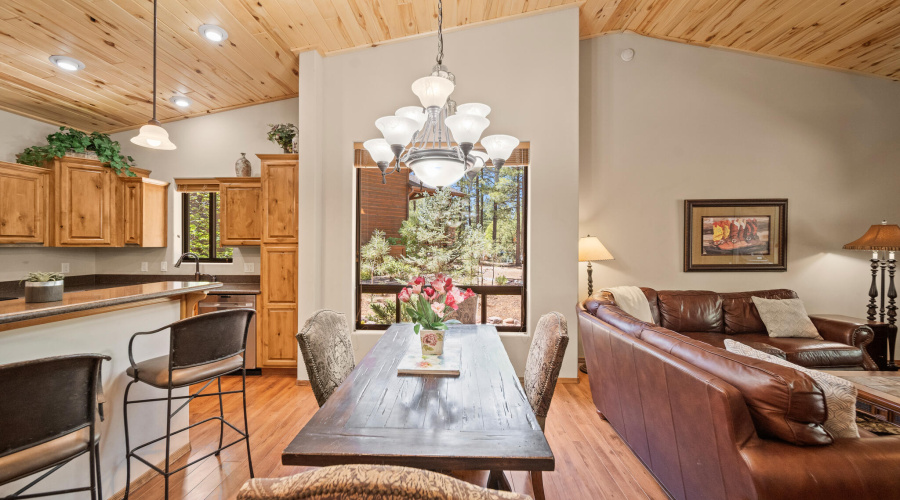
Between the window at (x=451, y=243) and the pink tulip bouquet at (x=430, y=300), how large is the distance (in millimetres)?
1994

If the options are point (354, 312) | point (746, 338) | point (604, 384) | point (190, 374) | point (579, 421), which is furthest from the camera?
point (354, 312)

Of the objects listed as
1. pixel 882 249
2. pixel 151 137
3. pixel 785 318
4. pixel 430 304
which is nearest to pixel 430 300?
pixel 430 304

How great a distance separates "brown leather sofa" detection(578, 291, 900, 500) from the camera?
4.12ft

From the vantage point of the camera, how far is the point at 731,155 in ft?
14.1

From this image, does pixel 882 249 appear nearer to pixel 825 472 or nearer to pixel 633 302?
pixel 633 302

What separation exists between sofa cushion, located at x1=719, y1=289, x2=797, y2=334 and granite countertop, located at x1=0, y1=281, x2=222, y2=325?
182 inches

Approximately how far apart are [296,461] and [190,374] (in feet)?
3.64

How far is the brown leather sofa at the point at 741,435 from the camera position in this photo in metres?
1.25

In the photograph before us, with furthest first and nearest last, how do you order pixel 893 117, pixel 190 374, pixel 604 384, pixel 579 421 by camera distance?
pixel 893 117, pixel 579 421, pixel 604 384, pixel 190 374

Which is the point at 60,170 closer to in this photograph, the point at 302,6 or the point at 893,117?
the point at 302,6

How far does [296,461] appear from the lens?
108 cm

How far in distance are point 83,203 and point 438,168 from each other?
4.06m

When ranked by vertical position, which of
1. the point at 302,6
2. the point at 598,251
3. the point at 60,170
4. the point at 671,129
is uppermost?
the point at 302,6

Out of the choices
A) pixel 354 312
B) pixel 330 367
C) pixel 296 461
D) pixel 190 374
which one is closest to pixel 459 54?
pixel 354 312
